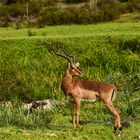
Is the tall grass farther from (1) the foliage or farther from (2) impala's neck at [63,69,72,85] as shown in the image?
(1) the foliage

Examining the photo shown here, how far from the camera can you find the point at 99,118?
13523 millimetres

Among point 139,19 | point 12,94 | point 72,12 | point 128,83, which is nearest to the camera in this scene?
point 128,83

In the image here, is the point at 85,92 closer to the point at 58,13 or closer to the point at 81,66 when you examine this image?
the point at 81,66

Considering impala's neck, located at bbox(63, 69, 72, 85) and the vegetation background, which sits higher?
impala's neck, located at bbox(63, 69, 72, 85)

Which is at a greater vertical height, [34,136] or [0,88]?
[34,136]

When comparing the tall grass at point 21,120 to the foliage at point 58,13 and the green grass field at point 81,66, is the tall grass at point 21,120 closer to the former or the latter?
the green grass field at point 81,66

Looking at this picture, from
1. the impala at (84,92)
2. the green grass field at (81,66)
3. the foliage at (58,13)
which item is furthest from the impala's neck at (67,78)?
the foliage at (58,13)

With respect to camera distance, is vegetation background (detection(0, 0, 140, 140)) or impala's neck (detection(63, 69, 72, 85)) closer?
vegetation background (detection(0, 0, 140, 140))

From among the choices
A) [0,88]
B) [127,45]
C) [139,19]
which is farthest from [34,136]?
[139,19]

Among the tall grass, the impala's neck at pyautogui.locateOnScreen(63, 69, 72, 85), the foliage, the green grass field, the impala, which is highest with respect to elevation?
the impala's neck at pyautogui.locateOnScreen(63, 69, 72, 85)

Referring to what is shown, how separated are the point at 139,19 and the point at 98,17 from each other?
2.04 metres

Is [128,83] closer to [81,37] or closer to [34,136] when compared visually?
[81,37]

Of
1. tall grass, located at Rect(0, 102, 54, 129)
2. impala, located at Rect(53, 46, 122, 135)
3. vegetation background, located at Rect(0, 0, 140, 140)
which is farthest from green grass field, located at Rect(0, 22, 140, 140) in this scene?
impala, located at Rect(53, 46, 122, 135)

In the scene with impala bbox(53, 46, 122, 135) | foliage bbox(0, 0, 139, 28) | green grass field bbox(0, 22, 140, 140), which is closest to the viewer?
impala bbox(53, 46, 122, 135)
